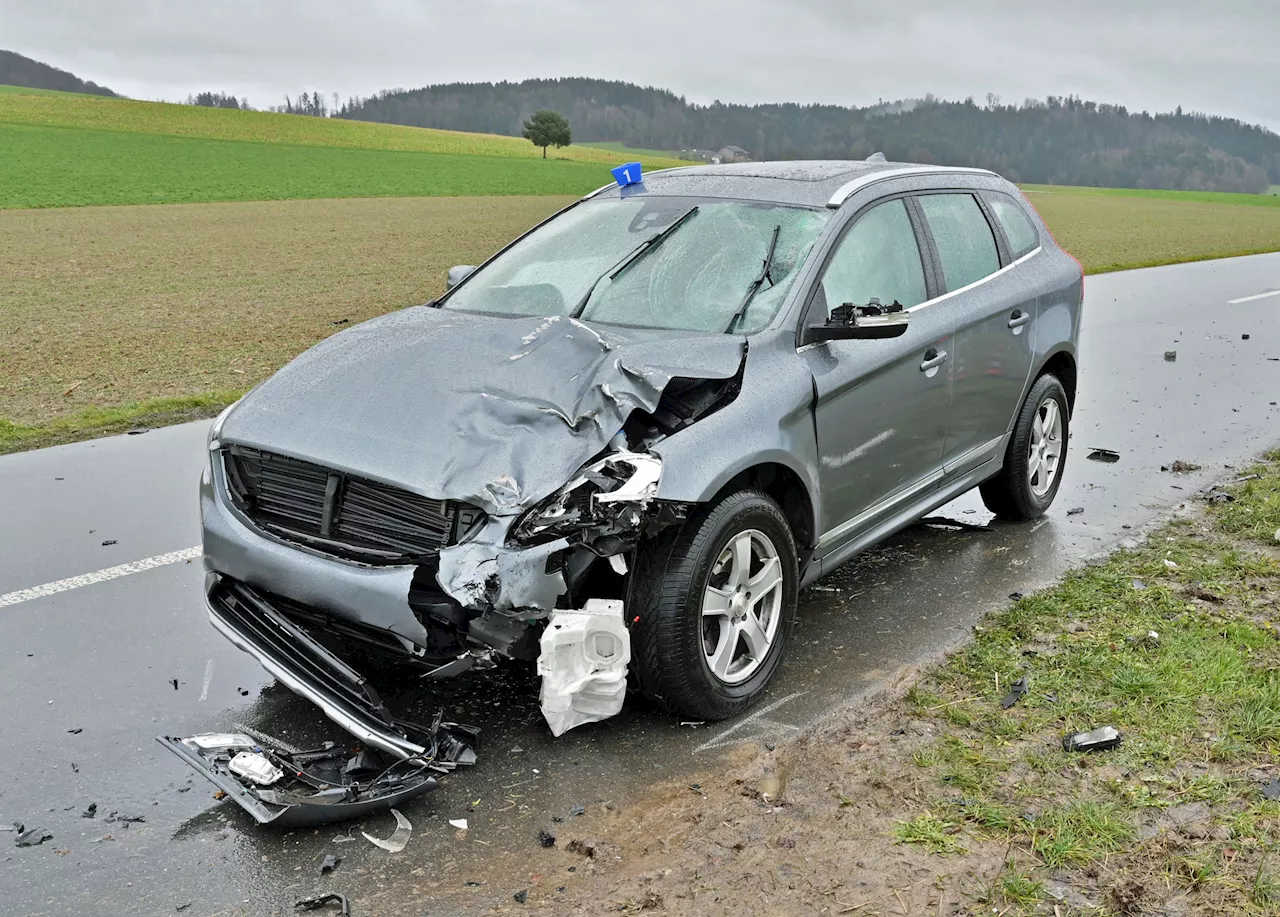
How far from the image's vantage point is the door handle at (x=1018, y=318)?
6.10 meters

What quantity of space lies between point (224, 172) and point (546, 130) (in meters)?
55.9

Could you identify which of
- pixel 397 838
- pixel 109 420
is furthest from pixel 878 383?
pixel 109 420

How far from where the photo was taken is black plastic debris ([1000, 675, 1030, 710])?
4.52 metres

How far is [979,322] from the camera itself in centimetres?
580

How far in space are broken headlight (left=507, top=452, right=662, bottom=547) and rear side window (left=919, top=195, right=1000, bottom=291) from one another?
2.37 meters

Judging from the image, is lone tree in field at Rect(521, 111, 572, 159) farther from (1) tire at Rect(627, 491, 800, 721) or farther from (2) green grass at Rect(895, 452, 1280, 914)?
(1) tire at Rect(627, 491, 800, 721)

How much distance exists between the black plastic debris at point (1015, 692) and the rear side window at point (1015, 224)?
2.60m

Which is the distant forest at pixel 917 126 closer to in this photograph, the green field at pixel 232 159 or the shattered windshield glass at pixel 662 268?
the green field at pixel 232 159

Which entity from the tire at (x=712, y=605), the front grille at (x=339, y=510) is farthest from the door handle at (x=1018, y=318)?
the front grille at (x=339, y=510)

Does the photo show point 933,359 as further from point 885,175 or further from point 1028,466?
point 1028,466

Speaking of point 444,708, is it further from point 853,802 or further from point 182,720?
point 853,802

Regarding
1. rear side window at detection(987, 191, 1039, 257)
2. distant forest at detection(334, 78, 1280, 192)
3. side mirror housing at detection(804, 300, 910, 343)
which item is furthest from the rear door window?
distant forest at detection(334, 78, 1280, 192)

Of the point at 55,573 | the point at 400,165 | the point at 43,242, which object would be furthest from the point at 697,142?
the point at 55,573

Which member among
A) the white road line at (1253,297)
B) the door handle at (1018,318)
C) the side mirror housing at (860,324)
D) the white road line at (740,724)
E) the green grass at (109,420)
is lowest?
the white road line at (740,724)
